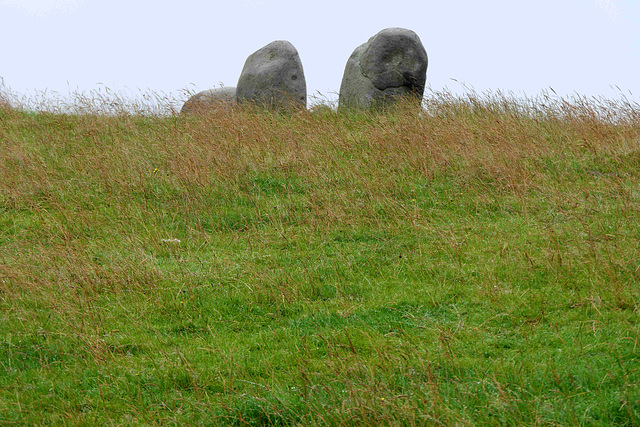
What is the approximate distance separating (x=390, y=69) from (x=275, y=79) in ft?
9.00

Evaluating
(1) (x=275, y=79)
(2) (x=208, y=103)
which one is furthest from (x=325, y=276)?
(1) (x=275, y=79)

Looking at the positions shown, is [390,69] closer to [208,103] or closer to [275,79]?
[275,79]

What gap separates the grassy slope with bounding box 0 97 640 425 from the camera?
3.92 m

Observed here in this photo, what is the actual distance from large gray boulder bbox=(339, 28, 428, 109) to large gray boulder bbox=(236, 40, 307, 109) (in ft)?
4.41

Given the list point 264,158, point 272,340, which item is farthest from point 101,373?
point 264,158

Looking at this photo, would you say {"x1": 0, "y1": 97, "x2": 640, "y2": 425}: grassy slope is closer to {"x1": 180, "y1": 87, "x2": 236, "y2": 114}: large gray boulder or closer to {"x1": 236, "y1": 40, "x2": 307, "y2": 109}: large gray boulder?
{"x1": 180, "y1": 87, "x2": 236, "y2": 114}: large gray boulder

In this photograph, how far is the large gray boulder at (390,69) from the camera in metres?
13.8

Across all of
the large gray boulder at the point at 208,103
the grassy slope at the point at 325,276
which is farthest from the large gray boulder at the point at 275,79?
the grassy slope at the point at 325,276

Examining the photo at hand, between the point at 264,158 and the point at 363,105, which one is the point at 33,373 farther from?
the point at 363,105

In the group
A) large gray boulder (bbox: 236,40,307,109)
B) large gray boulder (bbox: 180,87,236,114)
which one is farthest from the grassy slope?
large gray boulder (bbox: 236,40,307,109)

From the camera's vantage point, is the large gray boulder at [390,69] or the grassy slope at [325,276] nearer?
the grassy slope at [325,276]

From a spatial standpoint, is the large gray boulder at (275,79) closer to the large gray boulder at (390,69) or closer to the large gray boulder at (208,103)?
the large gray boulder at (208,103)

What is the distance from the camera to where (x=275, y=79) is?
14438 millimetres

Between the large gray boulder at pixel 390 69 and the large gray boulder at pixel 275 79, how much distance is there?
1.34 metres
